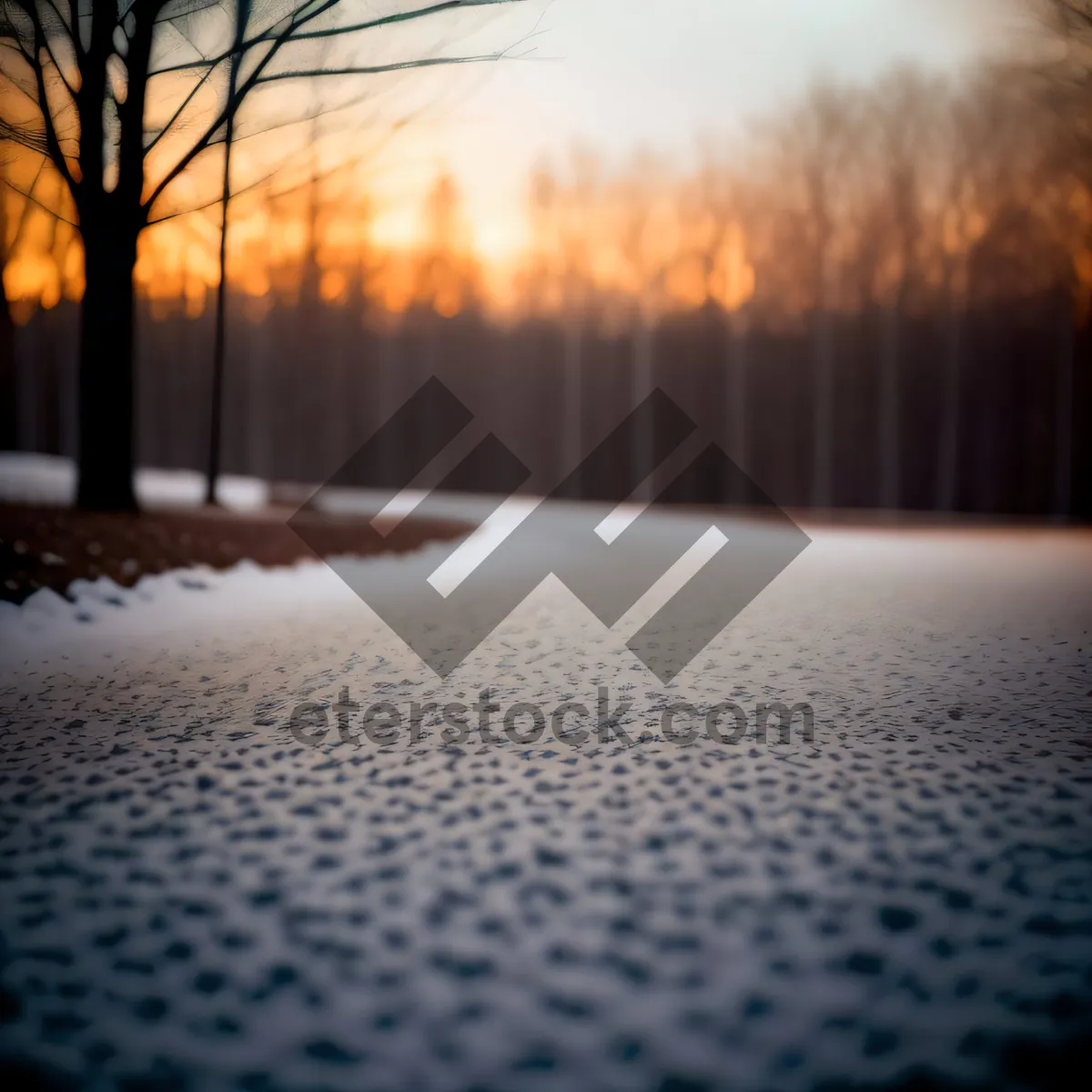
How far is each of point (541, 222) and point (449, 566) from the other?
23888 millimetres

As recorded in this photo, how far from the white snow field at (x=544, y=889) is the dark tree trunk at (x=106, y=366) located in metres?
5.90

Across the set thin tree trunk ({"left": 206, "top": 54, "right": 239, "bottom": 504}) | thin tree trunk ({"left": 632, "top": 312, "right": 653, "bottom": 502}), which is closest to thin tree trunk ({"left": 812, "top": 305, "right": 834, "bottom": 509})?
thin tree trunk ({"left": 632, "top": 312, "right": 653, "bottom": 502})

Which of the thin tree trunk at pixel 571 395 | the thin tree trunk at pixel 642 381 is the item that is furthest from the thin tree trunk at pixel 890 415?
the thin tree trunk at pixel 571 395

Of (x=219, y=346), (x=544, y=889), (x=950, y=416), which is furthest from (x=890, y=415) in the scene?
(x=544, y=889)

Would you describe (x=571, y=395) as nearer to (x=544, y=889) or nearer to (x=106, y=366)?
(x=106, y=366)

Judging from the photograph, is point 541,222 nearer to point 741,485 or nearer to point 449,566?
point 741,485

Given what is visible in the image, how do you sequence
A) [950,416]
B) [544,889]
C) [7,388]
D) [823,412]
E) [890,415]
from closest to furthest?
[544,889] → [950,416] → [890,415] → [823,412] → [7,388]

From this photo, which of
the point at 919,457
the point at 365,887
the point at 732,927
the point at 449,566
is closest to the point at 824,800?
the point at 732,927

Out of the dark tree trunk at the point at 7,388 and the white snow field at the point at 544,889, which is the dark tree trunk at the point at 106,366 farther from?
the dark tree trunk at the point at 7,388

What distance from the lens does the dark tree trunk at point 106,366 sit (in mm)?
10297

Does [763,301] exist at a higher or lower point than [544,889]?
higher

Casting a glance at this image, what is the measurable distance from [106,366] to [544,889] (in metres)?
10.1

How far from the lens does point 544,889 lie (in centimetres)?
277

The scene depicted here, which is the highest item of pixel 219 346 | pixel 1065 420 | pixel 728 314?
pixel 728 314
